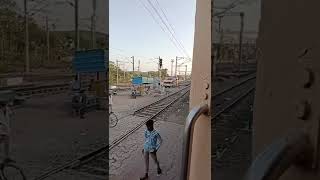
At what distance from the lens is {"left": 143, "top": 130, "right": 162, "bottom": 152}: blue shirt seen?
2851 millimetres

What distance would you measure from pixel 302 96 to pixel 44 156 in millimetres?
2371

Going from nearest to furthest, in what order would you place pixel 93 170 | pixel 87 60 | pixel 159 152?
1. pixel 87 60
2. pixel 93 170
3. pixel 159 152

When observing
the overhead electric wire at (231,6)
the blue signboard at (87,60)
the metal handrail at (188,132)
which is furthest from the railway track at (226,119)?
the blue signboard at (87,60)

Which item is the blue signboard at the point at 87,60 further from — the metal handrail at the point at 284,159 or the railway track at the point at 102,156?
the metal handrail at the point at 284,159

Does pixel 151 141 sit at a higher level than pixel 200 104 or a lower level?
lower

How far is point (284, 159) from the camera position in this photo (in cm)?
43

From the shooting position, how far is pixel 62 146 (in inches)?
104

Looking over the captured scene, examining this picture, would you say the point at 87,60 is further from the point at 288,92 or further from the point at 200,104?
the point at 288,92

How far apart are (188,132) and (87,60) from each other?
1708mm

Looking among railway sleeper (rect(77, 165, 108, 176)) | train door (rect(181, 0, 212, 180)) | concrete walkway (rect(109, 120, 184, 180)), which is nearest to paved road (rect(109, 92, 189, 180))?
concrete walkway (rect(109, 120, 184, 180))

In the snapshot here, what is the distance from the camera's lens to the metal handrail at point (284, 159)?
423 mm

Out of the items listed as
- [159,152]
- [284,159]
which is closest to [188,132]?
[284,159]

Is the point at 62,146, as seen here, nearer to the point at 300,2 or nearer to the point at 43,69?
the point at 43,69

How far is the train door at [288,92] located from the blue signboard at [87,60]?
1944 millimetres
